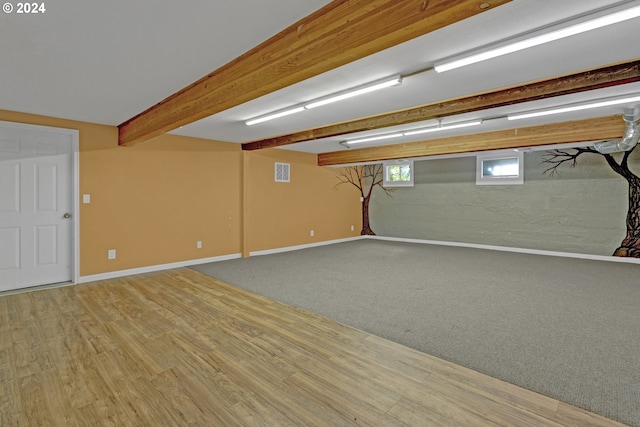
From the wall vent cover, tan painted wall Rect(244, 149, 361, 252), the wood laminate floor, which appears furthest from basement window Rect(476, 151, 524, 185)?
the wood laminate floor

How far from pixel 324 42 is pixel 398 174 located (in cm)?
733

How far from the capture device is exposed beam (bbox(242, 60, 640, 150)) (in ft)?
8.88

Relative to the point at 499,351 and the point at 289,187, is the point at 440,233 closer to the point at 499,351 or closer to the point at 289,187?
the point at 289,187

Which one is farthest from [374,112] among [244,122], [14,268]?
[14,268]

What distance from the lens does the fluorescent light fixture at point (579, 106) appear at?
11.2ft

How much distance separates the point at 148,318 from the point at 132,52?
2.37 meters

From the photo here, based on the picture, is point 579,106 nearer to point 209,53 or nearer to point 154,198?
point 209,53

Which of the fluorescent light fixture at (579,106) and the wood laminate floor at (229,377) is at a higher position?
the fluorescent light fixture at (579,106)

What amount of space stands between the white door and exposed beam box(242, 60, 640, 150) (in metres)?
3.71

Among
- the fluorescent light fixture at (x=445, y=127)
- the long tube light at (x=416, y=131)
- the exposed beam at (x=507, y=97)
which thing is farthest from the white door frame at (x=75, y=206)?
the fluorescent light fixture at (x=445, y=127)

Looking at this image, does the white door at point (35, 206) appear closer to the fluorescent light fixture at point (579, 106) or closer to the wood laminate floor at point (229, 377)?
the wood laminate floor at point (229, 377)

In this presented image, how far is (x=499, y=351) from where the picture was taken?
8.14 feet

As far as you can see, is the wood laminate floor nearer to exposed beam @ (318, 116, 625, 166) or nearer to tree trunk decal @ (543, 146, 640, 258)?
exposed beam @ (318, 116, 625, 166)

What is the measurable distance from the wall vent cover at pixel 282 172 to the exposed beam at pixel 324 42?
158 inches
